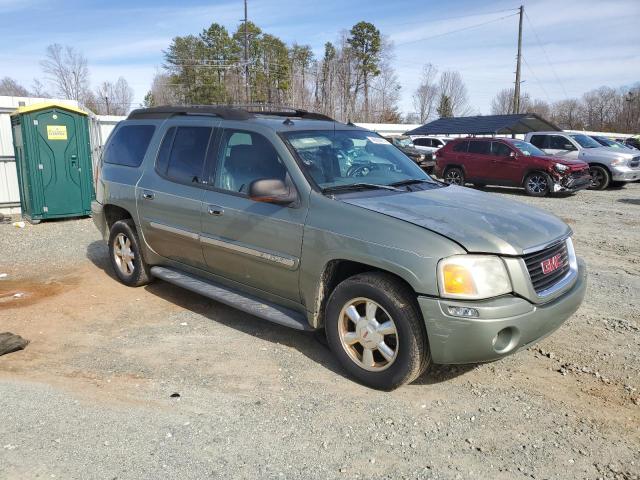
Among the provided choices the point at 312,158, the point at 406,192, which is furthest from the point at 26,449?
the point at 406,192

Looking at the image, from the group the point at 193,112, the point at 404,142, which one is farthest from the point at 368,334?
the point at 404,142

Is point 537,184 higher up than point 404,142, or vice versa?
point 404,142

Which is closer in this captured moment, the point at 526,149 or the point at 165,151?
the point at 165,151

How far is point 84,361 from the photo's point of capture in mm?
4195

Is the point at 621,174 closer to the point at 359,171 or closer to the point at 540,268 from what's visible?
the point at 359,171

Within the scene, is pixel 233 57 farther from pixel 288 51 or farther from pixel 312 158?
pixel 312 158

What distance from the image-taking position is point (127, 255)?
593 cm

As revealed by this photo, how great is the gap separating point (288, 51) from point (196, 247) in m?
53.2

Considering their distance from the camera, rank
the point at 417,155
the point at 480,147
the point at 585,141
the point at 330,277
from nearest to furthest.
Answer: the point at 330,277 → the point at 480,147 → the point at 585,141 → the point at 417,155

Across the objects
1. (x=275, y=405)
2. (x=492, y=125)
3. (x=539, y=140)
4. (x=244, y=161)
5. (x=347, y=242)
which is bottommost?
(x=275, y=405)

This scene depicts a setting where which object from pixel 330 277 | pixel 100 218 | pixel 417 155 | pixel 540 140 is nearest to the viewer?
pixel 330 277

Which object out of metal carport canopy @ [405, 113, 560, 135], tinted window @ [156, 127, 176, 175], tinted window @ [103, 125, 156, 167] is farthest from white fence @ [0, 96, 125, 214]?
metal carport canopy @ [405, 113, 560, 135]

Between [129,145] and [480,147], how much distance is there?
42.9ft

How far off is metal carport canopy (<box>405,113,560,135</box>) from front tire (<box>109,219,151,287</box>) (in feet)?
75.7
